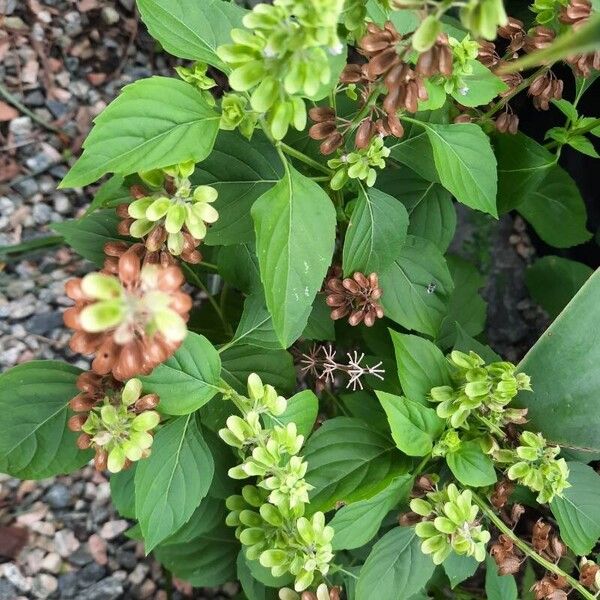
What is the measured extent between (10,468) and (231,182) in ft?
1.29

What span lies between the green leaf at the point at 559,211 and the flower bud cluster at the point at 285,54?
746mm

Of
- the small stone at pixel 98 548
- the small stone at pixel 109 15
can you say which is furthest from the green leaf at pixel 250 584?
the small stone at pixel 109 15

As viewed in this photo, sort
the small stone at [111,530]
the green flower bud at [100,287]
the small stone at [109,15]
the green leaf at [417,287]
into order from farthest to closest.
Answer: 1. the small stone at [109,15]
2. the small stone at [111,530]
3. the green leaf at [417,287]
4. the green flower bud at [100,287]

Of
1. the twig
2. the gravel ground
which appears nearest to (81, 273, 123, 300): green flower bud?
the gravel ground

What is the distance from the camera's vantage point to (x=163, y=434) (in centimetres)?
77

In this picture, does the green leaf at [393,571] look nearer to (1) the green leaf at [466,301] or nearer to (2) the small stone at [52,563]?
(1) the green leaf at [466,301]

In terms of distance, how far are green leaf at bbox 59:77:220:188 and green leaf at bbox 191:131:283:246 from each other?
5.6 inches

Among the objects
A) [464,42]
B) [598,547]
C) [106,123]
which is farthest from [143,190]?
[598,547]

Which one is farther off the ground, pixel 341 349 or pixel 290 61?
pixel 290 61

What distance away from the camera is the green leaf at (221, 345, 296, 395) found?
2.76 ft

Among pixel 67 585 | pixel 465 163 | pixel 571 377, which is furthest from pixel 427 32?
pixel 67 585

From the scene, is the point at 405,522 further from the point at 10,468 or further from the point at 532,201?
the point at 532,201

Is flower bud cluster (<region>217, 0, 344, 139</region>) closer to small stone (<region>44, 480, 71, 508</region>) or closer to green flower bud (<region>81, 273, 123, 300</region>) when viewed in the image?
green flower bud (<region>81, 273, 123, 300</region>)

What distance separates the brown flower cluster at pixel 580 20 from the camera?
29.5 inches
